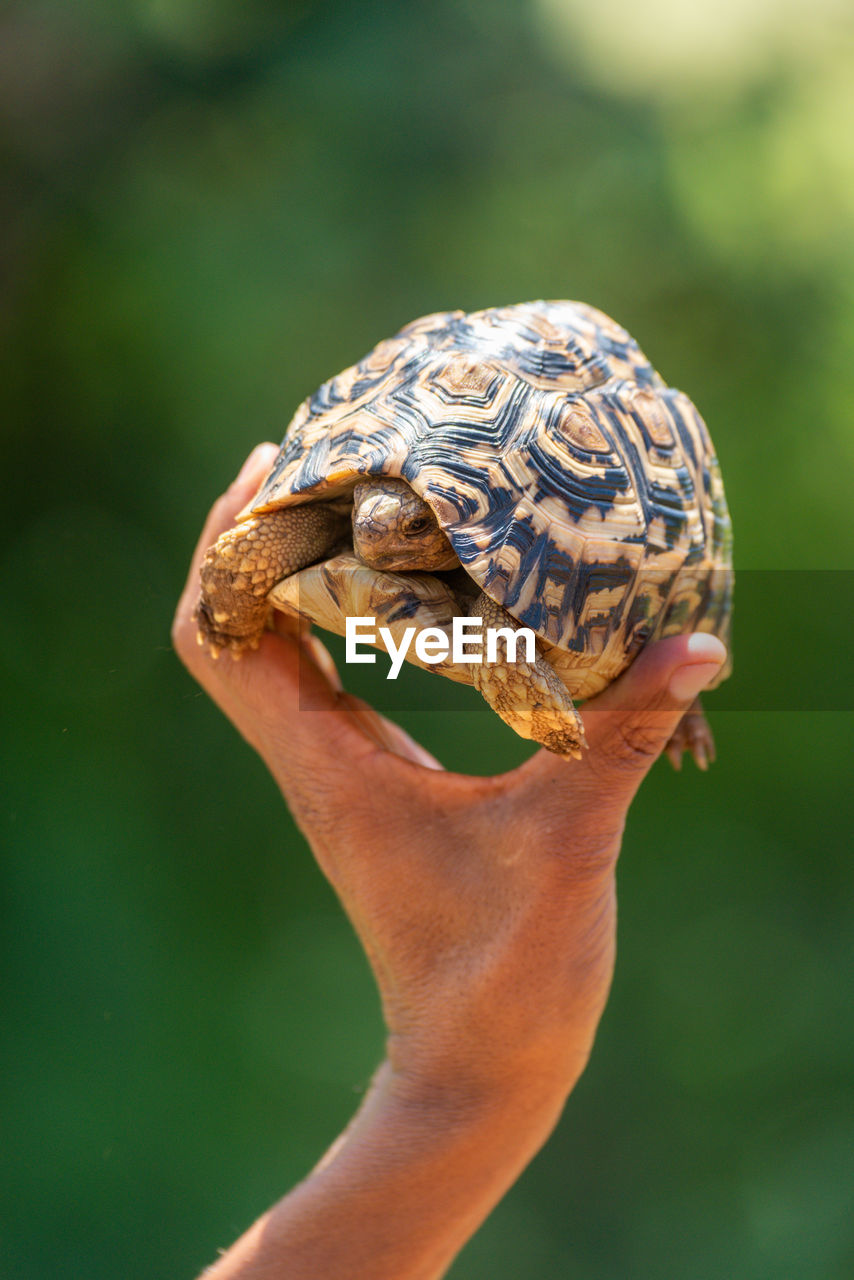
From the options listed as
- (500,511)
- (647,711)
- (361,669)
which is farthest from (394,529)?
(361,669)

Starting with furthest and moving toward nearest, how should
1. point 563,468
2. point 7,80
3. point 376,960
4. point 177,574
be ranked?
point 177,574 → point 7,80 → point 376,960 → point 563,468

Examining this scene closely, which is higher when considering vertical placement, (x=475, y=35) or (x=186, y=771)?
(x=475, y=35)

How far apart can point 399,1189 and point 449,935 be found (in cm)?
38

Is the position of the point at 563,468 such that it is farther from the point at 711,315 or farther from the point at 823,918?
the point at 823,918

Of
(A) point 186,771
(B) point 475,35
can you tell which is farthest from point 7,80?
(A) point 186,771

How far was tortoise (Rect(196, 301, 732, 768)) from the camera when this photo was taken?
4.49 ft

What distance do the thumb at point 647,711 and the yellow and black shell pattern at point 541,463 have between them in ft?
0.28

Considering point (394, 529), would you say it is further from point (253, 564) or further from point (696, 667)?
point (696, 667)

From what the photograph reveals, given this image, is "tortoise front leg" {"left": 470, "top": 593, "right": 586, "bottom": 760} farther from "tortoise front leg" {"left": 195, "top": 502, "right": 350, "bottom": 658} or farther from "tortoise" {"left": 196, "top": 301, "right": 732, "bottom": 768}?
"tortoise front leg" {"left": 195, "top": 502, "right": 350, "bottom": 658}

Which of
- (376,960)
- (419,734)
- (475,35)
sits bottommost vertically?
(419,734)

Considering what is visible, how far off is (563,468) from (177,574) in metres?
2.48

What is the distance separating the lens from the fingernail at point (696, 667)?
1426 mm

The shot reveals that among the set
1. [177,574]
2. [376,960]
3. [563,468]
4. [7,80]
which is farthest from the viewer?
[177,574]

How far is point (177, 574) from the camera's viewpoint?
144 inches
